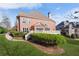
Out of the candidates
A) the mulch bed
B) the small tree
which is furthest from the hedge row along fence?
the small tree

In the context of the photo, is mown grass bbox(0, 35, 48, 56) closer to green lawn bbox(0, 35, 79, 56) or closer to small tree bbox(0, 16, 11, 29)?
green lawn bbox(0, 35, 79, 56)

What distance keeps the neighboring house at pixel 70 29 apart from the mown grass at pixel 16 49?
1.22 ft

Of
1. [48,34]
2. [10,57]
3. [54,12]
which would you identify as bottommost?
[10,57]

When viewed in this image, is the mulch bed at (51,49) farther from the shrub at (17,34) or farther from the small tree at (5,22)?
the small tree at (5,22)

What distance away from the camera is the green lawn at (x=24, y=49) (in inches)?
166

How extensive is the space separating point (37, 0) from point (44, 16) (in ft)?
0.67

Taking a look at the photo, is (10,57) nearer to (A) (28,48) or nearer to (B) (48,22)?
(A) (28,48)

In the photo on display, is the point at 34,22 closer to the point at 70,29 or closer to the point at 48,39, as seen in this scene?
the point at 48,39

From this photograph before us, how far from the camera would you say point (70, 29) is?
425 centimetres

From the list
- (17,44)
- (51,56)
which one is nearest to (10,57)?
(17,44)

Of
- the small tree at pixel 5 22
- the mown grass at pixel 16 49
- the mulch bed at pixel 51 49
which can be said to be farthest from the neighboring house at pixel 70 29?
the small tree at pixel 5 22

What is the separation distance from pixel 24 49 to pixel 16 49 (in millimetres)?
94

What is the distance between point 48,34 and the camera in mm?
4277

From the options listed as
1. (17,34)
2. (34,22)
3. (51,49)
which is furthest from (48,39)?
(17,34)
